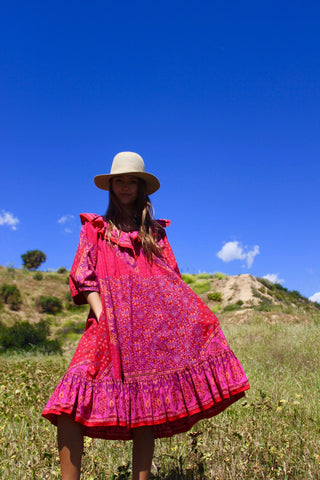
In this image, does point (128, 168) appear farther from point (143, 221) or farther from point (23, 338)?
point (23, 338)

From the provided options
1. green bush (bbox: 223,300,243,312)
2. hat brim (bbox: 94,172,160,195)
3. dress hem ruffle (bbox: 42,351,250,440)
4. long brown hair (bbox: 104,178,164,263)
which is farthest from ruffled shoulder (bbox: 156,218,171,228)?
green bush (bbox: 223,300,243,312)

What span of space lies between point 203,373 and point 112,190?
152 cm

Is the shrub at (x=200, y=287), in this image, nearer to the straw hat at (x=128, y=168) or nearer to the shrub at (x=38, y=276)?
→ the shrub at (x=38, y=276)

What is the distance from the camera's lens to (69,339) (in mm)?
17609

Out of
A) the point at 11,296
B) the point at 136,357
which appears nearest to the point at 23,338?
the point at 11,296

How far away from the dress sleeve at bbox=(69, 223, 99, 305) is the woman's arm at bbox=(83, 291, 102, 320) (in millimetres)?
29

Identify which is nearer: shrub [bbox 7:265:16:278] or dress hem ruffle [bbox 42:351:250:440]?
dress hem ruffle [bbox 42:351:250:440]

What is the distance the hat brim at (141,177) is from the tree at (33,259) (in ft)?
99.2

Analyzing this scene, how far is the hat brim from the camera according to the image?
3.14m

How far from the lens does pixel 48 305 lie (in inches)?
888

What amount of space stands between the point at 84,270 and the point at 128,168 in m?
0.85

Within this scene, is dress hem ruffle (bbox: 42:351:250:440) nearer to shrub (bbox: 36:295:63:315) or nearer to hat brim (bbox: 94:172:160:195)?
hat brim (bbox: 94:172:160:195)

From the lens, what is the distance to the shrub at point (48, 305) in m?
22.5

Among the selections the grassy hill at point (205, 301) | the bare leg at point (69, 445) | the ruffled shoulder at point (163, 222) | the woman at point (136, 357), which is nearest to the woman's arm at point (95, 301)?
the woman at point (136, 357)
